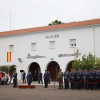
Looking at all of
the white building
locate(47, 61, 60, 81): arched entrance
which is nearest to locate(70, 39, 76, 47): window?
the white building

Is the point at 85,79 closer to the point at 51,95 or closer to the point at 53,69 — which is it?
the point at 51,95

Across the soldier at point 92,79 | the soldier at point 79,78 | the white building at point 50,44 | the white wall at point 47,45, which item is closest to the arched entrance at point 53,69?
the white building at point 50,44

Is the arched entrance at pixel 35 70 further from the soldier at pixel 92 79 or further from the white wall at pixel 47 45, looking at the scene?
the soldier at pixel 92 79

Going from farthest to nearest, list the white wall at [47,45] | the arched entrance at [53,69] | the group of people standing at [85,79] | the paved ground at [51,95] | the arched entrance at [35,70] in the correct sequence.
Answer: the arched entrance at [35,70] < the arched entrance at [53,69] < the white wall at [47,45] < the group of people standing at [85,79] < the paved ground at [51,95]

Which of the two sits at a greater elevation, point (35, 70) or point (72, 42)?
point (72, 42)

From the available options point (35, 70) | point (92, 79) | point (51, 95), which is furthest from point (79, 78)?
point (35, 70)

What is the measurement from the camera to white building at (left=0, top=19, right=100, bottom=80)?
32.4 meters

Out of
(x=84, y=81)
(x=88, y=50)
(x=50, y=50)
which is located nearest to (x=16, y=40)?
(x=50, y=50)

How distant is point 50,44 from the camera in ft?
119

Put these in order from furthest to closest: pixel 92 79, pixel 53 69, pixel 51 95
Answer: pixel 53 69, pixel 92 79, pixel 51 95

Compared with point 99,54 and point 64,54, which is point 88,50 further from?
point 64,54

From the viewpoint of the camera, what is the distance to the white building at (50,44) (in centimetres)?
3244

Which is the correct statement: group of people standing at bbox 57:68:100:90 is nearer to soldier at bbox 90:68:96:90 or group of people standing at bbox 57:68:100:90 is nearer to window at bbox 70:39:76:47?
soldier at bbox 90:68:96:90

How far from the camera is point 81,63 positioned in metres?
29.4
